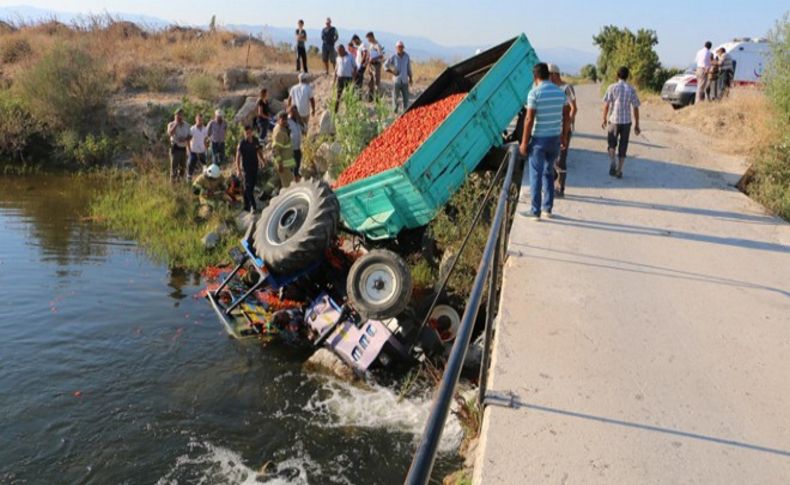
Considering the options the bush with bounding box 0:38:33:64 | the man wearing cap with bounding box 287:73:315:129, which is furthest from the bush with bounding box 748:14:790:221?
the bush with bounding box 0:38:33:64

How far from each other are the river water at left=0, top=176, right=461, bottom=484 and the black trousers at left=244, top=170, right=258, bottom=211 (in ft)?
9.05

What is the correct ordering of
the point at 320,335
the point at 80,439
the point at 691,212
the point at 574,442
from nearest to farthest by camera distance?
the point at 574,442 < the point at 80,439 < the point at 320,335 < the point at 691,212

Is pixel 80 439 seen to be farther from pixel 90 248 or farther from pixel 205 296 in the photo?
pixel 90 248

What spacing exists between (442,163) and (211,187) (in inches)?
275

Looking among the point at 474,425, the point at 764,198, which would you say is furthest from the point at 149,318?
the point at 764,198

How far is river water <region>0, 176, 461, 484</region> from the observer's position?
5.98 metres

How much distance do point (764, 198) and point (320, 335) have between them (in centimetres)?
690

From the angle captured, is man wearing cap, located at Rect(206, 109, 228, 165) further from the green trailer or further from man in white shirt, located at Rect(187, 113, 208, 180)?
the green trailer

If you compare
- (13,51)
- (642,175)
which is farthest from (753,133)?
(13,51)

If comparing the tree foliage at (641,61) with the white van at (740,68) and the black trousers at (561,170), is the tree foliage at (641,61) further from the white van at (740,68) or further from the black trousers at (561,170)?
the black trousers at (561,170)

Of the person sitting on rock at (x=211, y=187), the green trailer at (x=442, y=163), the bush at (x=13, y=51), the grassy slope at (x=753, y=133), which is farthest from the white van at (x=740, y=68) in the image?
the bush at (x=13, y=51)

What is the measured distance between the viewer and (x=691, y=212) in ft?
28.1

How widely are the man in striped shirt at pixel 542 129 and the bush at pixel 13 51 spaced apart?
25329mm

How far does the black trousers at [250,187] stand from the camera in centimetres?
1238
